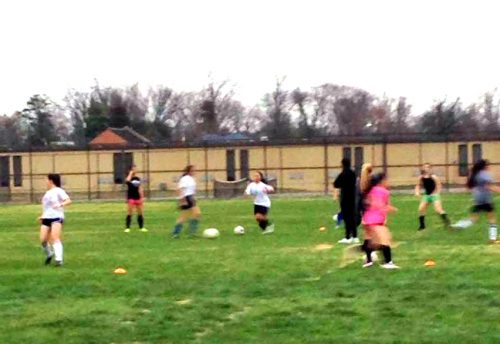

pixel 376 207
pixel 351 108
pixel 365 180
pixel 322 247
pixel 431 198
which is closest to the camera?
pixel 376 207

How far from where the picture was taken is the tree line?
398ft

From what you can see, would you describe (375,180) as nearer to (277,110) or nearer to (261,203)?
(261,203)

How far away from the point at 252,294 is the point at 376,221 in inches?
150

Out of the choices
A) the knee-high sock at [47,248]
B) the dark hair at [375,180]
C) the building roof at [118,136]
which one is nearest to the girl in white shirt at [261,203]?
the knee-high sock at [47,248]

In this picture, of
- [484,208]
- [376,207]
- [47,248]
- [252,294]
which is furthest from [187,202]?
[252,294]

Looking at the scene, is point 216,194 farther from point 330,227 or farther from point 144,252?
point 144,252

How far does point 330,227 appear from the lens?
29.3 m

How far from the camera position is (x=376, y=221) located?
16688 mm

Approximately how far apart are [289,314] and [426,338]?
2056 mm

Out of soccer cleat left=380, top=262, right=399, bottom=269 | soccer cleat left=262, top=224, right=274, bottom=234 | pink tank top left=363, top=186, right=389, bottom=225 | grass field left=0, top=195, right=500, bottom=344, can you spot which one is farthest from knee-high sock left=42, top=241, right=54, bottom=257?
soccer cleat left=262, top=224, right=274, bottom=234

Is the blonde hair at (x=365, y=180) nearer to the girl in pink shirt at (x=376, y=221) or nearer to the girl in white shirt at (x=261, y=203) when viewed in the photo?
the girl in pink shirt at (x=376, y=221)

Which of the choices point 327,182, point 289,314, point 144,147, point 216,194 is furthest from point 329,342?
point 144,147

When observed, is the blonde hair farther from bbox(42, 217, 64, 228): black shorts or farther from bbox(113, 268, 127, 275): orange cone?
bbox(42, 217, 64, 228): black shorts

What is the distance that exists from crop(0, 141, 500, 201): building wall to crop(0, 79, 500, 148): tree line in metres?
41.1
